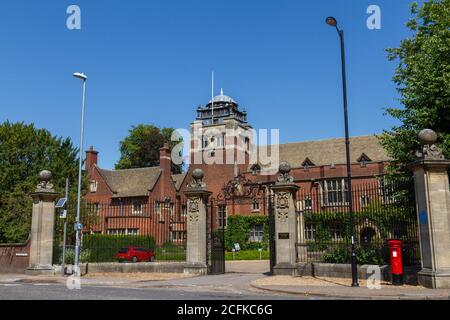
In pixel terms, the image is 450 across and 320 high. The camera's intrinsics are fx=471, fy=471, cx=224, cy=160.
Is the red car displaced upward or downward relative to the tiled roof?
downward

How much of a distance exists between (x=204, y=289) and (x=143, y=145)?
55116mm

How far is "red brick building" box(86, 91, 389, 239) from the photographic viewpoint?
52.2m

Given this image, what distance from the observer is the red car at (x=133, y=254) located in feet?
86.4

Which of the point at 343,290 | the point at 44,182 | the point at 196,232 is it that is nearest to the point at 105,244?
the point at 44,182

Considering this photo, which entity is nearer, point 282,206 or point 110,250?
point 282,206

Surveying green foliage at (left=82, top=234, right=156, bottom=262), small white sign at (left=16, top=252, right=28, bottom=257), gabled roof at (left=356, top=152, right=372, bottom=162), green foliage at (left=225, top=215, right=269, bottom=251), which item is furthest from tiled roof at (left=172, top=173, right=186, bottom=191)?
small white sign at (left=16, top=252, right=28, bottom=257)

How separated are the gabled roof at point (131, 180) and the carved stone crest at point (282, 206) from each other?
40808 millimetres

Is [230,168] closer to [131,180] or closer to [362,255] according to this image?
[131,180]

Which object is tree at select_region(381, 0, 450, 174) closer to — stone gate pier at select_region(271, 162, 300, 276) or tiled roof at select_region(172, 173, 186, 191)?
stone gate pier at select_region(271, 162, 300, 276)

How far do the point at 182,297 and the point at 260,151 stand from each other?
52.3m

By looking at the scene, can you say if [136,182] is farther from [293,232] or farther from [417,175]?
[417,175]

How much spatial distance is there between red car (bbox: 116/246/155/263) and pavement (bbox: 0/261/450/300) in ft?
18.7

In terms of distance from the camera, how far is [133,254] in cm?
2733

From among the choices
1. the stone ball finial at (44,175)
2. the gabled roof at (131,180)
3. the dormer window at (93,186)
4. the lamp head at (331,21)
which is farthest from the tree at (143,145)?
the lamp head at (331,21)
